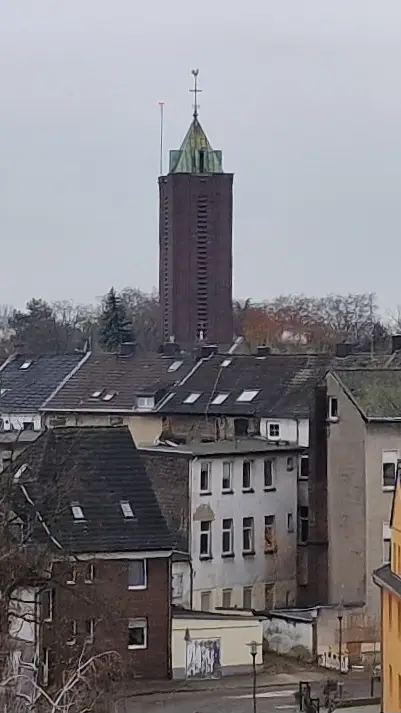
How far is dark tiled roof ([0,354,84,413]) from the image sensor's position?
3017 inches

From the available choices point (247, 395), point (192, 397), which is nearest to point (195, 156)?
point (192, 397)

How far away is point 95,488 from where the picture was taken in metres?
46.7

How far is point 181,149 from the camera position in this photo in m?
118

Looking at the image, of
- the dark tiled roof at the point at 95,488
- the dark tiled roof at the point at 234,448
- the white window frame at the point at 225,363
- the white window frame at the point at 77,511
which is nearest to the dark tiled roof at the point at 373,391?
the dark tiled roof at the point at 234,448

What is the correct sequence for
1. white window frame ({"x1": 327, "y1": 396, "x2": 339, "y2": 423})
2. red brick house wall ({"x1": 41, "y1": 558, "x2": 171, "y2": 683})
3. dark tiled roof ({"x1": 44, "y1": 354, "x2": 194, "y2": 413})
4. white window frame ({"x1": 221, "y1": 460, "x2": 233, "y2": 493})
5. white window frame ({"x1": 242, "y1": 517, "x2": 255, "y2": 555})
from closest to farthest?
1. red brick house wall ({"x1": 41, "y1": 558, "x2": 171, "y2": 683})
2. white window frame ({"x1": 327, "y1": 396, "x2": 339, "y2": 423})
3. white window frame ({"x1": 221, "y1": 460, "x2": 233, "y2": 493})
4. white window frame ({"x1": 242, "y1": 517, "x2": 255, "y2": 555})
5. dark tiled roof ({"x1": 44, "y1": 354, "x2": 194, "y2": 413})

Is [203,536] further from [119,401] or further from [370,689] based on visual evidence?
[119,401]

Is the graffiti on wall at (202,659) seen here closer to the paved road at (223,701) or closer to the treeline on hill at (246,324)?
the paved road at (223,701)

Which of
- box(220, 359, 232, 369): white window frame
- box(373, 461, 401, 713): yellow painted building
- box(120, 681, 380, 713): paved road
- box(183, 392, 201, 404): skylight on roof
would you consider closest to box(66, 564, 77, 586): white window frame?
box(120, 681, 380, 713): paved road

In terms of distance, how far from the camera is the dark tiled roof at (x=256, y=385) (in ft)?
205

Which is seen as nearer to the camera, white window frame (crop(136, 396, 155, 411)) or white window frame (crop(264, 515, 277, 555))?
white window frame (crop(264, 515, 277, 555))

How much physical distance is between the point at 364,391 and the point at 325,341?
9787cm

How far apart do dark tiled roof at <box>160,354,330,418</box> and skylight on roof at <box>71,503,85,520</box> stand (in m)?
15.5

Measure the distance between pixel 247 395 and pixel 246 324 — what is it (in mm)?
103391

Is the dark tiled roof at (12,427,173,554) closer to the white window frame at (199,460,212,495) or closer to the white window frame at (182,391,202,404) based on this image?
the white window frame at (199,460,212,495)
